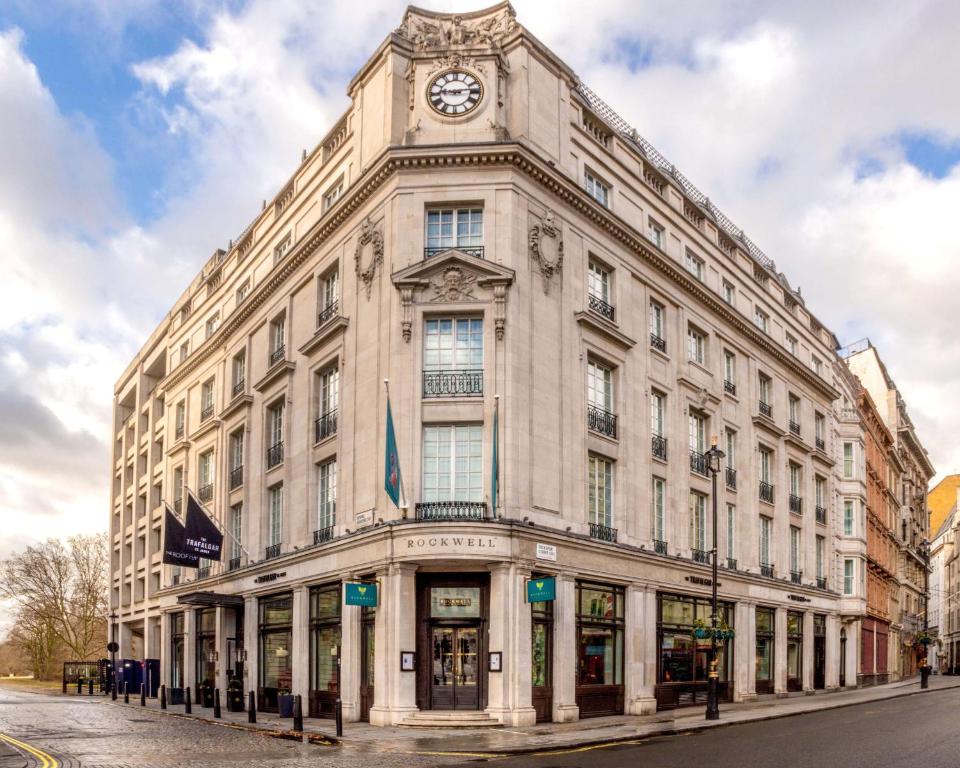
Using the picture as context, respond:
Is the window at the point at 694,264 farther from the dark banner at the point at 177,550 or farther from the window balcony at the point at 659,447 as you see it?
the dark banner at the point at 177,550

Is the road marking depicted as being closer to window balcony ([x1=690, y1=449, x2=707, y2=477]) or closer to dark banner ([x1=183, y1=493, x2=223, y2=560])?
dark banner ([x1=183, y1=493, x2=223, y2=560])

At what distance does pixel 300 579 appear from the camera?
35.0 metres

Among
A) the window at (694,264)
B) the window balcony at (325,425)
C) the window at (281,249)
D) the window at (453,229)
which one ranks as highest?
the window at (281,249)

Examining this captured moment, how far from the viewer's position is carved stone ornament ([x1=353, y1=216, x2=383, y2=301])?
31766mm

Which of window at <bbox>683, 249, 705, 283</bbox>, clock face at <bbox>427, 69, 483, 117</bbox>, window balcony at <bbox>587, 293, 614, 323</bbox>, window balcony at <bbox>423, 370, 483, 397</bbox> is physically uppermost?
clock face at <bbox>427, 69, 483, 117</bbox>

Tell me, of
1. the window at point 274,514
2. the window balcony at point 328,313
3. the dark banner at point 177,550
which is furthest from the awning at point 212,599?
the window balcony at point 328,313

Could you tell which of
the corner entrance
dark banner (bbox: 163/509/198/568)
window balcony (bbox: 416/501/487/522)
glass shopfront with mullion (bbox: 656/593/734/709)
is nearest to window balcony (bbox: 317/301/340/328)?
window balcony (bbox: 416/501/487/522)

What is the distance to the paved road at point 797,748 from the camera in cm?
1867

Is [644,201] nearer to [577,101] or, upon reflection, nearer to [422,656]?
[577,101]

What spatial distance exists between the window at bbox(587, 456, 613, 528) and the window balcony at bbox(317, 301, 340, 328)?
395 inches

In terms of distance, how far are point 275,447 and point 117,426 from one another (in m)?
35.5

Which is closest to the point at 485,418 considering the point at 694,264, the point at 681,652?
the point at 681,652

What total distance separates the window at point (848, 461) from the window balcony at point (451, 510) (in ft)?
122

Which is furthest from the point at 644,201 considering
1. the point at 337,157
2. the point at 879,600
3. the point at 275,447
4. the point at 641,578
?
the point at 879,600
